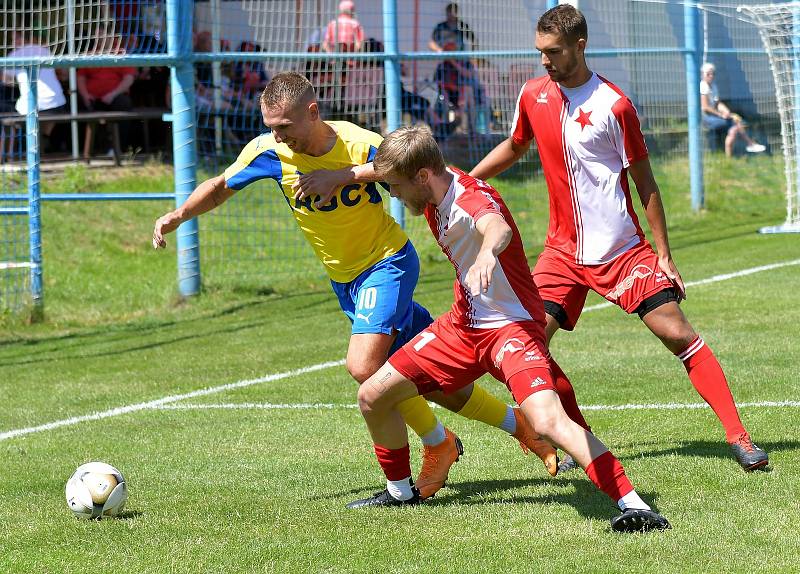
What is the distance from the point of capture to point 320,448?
6648 millimetres

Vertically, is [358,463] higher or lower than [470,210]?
lower

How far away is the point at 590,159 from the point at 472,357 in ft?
4.43

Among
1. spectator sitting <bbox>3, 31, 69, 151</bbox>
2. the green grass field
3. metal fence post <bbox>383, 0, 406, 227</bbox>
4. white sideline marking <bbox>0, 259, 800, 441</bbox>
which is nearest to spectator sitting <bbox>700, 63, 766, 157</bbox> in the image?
the green grass field

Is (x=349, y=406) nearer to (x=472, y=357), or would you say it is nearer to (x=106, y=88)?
(x=472, y=357)

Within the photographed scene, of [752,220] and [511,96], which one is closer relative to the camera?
[511,96]

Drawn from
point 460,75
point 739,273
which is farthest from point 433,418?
point 460,75

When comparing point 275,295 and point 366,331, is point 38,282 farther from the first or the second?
point 366,331

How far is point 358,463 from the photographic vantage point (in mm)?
Result: 6324

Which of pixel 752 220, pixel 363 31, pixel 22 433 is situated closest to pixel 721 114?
pixel 752 220

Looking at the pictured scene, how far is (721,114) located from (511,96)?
20.7ft

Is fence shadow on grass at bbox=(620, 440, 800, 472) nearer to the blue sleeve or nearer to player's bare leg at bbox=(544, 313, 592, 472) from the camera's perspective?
player's bare leg at bbox=(544, 313, 592, 472)

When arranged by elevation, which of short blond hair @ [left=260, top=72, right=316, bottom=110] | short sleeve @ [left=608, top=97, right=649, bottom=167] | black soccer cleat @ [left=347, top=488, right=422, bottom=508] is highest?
short blond hair @ [left=260, top=72, right=316, bottom=110]

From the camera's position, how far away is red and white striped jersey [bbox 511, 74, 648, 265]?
19.2 ft

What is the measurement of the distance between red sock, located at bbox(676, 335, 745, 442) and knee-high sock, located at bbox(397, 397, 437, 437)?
4.12ft
